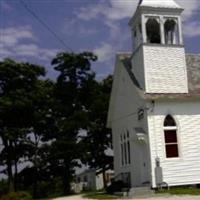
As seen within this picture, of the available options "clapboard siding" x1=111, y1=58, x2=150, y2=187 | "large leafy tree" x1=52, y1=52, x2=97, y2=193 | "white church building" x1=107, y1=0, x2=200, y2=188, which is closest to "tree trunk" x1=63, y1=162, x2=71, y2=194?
"large leafy tree" x1=52, y1=52, x2=97, y2=193

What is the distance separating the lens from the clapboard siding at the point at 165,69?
2903 centimetres

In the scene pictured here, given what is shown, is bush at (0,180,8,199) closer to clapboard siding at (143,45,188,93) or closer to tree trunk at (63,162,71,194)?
tree trunk at (63,162,71,194)

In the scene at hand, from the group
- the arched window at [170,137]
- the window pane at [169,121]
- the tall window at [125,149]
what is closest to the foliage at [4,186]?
the tall window at [125,149]

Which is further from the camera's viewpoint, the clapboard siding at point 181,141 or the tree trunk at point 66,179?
the tree trunk at point 66,179

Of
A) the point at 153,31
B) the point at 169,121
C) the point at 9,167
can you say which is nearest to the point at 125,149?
the point at 169,121

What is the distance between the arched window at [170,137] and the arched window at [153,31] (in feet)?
17.3

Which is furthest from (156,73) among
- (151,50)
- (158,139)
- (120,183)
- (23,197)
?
(23,197)

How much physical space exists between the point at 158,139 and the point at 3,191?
57.1 feet

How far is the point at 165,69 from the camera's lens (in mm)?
29438

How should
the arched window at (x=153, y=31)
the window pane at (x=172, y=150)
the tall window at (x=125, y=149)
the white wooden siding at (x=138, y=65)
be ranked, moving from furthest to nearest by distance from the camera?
the tall window at (x=125, y=149) < the arched window at (x=153, y=31) < the white wooden siding at (x=138, y=65) < the window pane at (x=172, y=150)

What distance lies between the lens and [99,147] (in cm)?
4231

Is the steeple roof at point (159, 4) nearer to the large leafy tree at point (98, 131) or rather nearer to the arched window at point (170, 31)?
the arched window at point (170, 31)

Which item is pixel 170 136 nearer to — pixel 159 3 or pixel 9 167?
pixel 159 3

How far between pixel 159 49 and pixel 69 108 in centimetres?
1393
